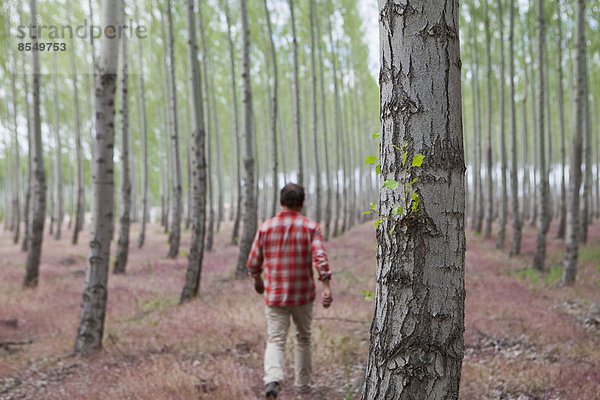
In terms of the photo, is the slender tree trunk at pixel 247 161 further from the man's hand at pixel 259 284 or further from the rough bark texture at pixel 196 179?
the man's hand at pixel 259 284

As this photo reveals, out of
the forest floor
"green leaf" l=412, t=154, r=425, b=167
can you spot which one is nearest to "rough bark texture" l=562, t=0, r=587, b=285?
the forest floor

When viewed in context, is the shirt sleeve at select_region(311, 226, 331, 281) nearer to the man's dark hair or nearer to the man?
the man

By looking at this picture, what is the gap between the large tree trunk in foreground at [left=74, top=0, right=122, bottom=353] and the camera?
5.24m

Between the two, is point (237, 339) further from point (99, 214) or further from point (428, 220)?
point (428, 220)

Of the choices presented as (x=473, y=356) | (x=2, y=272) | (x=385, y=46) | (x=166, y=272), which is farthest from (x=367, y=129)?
(x=385, y=46)

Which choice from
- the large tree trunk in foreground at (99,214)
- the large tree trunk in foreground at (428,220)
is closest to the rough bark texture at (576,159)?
the large tree trunk in foreground at (428,220)

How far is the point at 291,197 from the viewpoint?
13.3ft

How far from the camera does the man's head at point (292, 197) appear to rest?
405cm

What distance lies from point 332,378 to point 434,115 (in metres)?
3.63

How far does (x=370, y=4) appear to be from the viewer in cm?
1864

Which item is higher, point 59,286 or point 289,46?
point 289,46

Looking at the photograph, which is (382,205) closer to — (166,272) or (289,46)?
(166,272)

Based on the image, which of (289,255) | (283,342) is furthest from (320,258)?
(283,342)

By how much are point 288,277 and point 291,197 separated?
0.79 m
